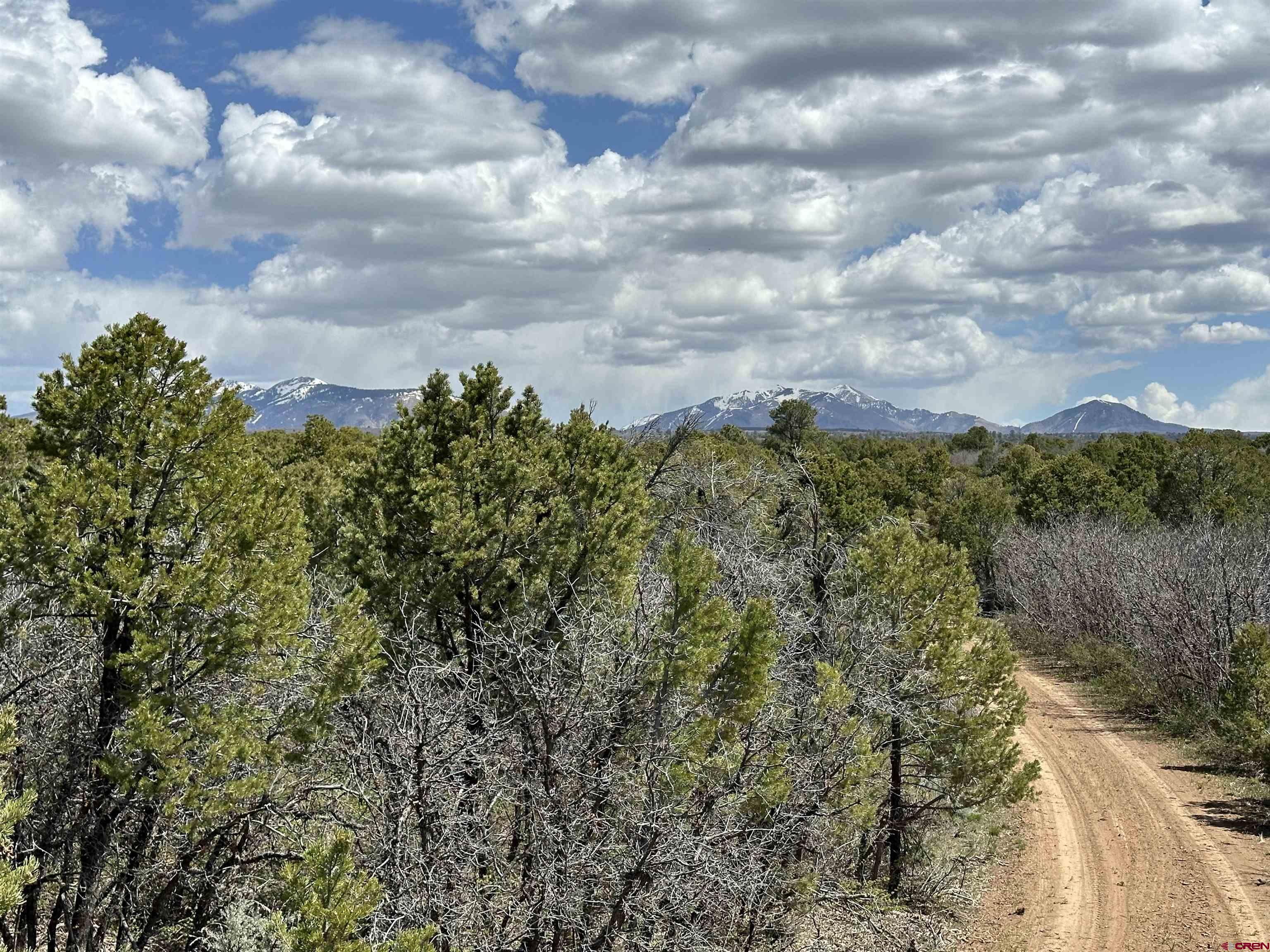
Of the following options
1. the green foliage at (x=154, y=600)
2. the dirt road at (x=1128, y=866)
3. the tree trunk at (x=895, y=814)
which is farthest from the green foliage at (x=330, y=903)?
the dirt road at (x=1128, y=866)

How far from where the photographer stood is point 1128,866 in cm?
1989

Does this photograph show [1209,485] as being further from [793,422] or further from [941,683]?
[941,683]

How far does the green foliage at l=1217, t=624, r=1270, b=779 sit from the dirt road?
161cm

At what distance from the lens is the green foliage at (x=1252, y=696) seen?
21.5 m

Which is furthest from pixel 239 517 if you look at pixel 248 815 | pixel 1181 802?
pixel 1181 802

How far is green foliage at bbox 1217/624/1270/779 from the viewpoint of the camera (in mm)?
21500

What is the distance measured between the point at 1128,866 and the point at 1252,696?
17.6 feet

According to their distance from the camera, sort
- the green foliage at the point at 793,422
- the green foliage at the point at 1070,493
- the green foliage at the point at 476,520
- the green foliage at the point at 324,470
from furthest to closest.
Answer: the green foliage at the point at 793,422
the green foliage at the point at 1070,493
the green foliage at the point at 324,470
the green foliage at the point at 476,520

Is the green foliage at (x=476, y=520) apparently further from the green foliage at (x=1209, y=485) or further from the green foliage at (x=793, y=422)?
the green foliage at (x=793, y=422)

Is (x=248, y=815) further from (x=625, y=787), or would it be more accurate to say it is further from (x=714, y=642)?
(x=714, y=642)

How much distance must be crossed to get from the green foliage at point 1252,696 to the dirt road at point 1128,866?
5.29ft

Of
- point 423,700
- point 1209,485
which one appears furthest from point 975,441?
point 423,700

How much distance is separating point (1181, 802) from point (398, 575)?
61.9 ft

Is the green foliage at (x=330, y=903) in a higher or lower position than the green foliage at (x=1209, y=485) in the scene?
lower
